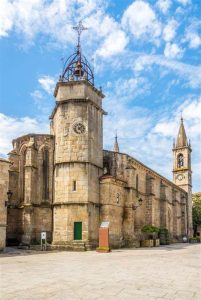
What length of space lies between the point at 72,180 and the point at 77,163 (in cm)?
151

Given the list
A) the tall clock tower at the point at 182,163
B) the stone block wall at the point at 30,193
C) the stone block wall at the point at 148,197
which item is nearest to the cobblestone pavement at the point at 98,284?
the stone block wall at the point at 30,193

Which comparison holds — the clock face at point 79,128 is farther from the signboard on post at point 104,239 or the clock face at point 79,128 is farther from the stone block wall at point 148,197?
the signboard on post at point 104,239

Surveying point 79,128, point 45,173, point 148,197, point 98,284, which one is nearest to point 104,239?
point 45,173

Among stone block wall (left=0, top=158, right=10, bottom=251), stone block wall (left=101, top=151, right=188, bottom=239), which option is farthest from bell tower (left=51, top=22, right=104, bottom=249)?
stone block wall (left=0, top=158, right=10, bottom=251)

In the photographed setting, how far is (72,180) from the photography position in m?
30.6

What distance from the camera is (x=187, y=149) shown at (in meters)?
68.6

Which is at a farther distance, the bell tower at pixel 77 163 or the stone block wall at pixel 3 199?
the bell tower at pixel 77 163

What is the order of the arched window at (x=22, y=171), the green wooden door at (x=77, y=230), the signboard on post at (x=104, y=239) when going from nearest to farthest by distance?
the signboard on post at (x=104, y=239), the green wooden door at (x=77, y=230), the arched window at (x=22, y=171)

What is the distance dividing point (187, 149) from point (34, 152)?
138ft

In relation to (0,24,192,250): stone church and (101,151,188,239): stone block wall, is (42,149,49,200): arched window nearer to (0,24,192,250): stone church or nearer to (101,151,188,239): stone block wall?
(0,24,192,250): stone church

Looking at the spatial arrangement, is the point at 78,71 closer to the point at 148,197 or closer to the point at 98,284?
the point at 148,197

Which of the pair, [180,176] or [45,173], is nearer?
[45,173]

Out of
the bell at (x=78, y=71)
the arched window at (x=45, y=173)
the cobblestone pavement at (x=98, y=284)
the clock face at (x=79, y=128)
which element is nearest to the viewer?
the cobblestone pavement at (x=98, y=284)

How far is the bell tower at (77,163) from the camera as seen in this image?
98.0 feet
